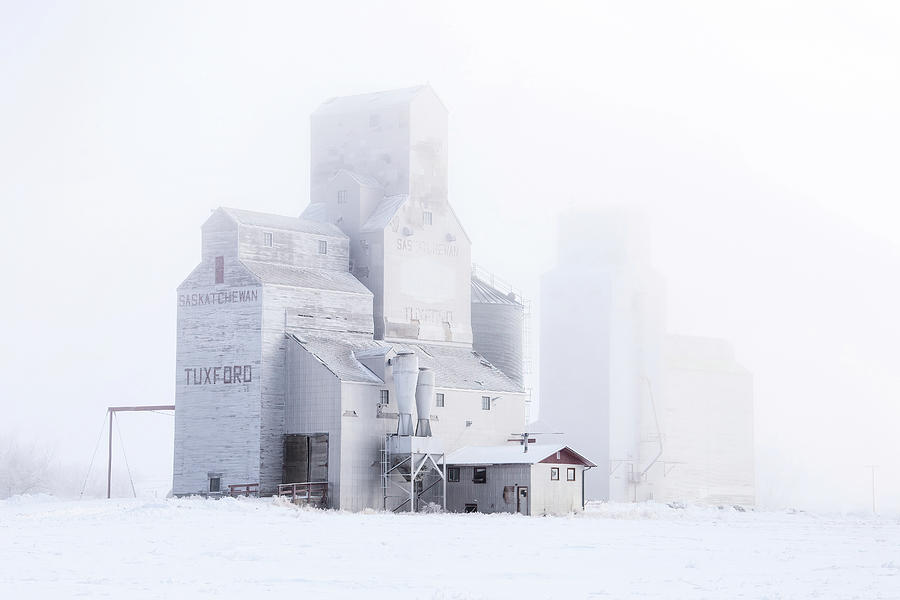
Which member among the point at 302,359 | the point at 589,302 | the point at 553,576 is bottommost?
the point at 553,576

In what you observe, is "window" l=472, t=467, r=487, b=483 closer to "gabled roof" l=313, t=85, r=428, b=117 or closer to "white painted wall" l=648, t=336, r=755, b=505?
"gabled roof" l=313, t=85, r=428, b=117

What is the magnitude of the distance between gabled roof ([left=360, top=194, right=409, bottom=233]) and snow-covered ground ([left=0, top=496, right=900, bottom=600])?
1799 centimetres

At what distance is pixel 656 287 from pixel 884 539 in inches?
1596

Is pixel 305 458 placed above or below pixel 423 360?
below

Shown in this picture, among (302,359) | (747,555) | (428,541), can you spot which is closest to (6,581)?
(428,541)

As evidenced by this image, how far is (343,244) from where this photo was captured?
61625 mm

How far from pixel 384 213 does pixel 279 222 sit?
5979 mm

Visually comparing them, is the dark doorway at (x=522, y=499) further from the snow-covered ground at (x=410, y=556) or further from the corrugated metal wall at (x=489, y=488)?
the snow-covered ground at (x=410, y=556)

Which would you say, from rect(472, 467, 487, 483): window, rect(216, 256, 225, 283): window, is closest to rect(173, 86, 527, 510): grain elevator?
rect(216, 256, 225, 283): window

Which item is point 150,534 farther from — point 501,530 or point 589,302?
point 589,302

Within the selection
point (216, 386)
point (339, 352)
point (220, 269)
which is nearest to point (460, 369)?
point (339, 352)

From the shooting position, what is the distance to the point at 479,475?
5572 cm

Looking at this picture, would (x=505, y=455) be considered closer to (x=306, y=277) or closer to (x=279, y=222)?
(x=306, y=277)

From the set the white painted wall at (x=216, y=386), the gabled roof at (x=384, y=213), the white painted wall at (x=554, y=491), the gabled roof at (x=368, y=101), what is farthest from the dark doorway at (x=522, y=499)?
the gabled roof at (x=368, y=101)
